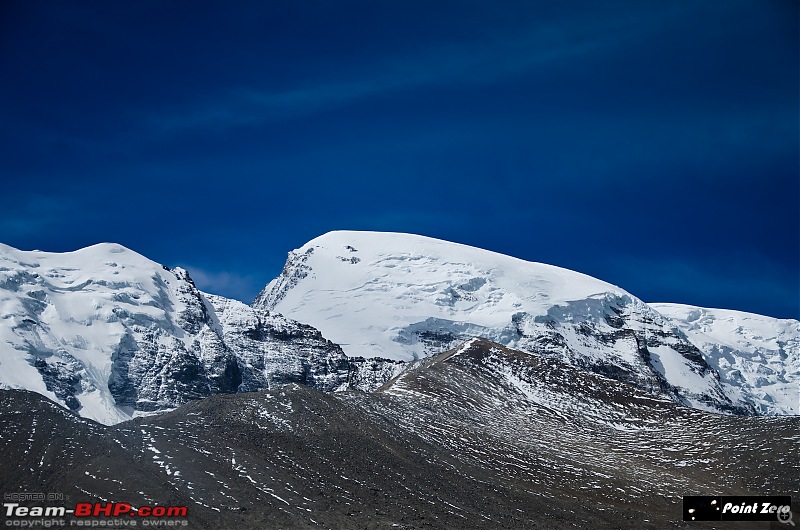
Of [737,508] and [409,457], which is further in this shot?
[409,457]

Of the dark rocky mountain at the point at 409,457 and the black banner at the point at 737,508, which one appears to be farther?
the black banner at the point at 737,508

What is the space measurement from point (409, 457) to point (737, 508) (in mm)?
42650

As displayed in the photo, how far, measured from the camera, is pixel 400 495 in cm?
11006

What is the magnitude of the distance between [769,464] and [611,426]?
3153 cm

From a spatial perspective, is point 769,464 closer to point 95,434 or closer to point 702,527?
point 702,527

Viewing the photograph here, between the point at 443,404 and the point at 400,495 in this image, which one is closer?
the point at 400,495

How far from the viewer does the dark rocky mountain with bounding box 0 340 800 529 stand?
100 metres

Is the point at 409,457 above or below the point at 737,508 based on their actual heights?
above

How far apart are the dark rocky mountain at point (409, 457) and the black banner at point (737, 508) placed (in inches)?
88.9

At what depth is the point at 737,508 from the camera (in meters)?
119

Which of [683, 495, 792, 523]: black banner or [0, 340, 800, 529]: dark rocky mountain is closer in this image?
[0, 340, 800, 529]: dark rocky mountain

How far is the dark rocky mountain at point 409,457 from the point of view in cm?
10044

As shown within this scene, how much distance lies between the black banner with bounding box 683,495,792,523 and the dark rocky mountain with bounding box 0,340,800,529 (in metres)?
2.26

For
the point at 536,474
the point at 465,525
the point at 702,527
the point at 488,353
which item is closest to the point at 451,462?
the point at 536,474
